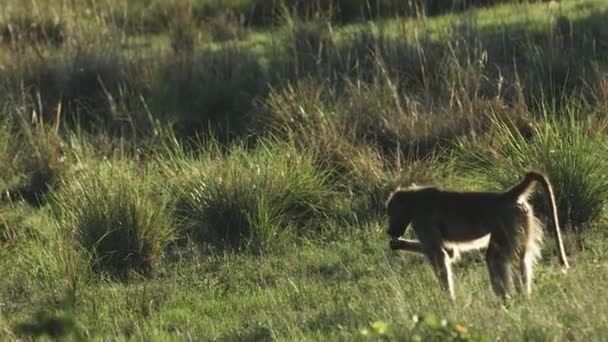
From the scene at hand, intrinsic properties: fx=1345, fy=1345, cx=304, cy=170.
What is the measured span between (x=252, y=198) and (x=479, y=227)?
3.32 m

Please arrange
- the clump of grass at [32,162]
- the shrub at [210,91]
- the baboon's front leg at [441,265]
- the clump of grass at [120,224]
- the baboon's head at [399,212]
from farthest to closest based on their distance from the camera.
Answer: the shrub at [210,91], the clump of grass at [32,162], the clump of grass at [120,224], the baboon's head at [399,212], the baboon's front leg at [441,265]

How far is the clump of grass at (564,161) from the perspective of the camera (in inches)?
406

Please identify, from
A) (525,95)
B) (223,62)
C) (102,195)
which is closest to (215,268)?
(102,195)

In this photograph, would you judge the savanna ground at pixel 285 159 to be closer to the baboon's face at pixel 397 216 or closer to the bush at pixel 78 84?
the bush at pixel 78 84

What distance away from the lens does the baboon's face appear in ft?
28.5

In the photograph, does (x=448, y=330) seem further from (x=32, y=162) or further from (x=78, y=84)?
(x=78, y=84)

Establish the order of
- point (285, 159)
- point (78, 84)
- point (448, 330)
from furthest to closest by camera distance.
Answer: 1. point (78, 84)
2. point (285, 159)
3. point (448, 330)

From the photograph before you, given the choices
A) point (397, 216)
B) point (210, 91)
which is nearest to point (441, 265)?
point (397, 216)

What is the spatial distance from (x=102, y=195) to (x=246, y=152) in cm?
180

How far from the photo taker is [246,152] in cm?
1222

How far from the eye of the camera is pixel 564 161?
10445 mm

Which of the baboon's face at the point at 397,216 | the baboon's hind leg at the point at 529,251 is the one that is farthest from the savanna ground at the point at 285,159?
the baboon's face at the point at 397,216

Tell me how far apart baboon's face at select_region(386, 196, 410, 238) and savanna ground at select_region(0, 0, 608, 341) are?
36cm

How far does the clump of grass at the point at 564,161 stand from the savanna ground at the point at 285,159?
17 millimetres
